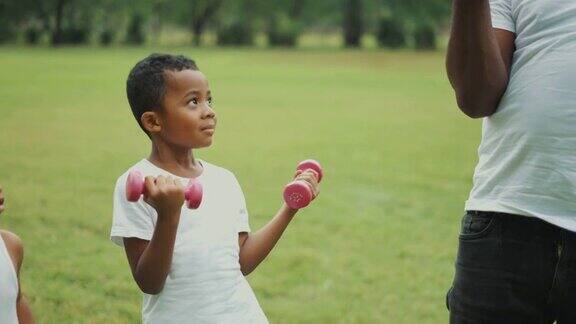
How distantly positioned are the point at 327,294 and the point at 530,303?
9.68ft

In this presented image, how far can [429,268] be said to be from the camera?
5301mm

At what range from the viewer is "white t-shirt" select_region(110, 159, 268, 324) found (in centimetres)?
205

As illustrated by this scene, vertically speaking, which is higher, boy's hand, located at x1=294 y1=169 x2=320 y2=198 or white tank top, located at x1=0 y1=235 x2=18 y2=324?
boy's hand, located at x1=294 y1=169 x2=320 y2=198

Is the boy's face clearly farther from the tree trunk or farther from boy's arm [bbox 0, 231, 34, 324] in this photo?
the tree trunk

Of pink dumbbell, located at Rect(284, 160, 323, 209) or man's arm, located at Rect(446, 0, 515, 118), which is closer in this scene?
man's arm, located at Rect(446, 0, 515, 118)

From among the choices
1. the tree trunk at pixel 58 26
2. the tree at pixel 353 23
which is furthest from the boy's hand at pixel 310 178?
the tree at pixel 353 23

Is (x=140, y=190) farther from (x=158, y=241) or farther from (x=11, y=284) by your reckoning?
(x=11, y=284)

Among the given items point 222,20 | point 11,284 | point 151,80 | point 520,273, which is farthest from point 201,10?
point 520,273

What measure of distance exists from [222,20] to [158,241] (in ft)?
166

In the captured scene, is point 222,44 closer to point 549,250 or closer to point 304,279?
point 304,279

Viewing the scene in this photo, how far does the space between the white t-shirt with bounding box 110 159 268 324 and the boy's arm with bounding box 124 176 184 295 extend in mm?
38

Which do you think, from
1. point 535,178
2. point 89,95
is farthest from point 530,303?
point 89,95

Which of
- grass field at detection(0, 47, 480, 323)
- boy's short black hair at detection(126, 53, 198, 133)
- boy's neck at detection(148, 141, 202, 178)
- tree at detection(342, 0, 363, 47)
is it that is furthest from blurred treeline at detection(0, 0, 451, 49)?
boy's neck at detection(148, 141, 202, 178)

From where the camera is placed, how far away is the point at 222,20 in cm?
5144
